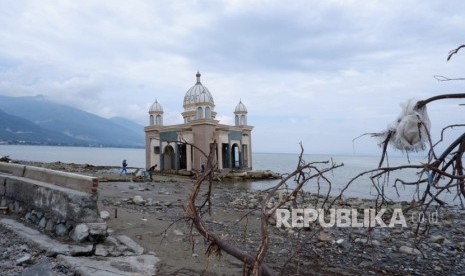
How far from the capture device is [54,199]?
6.27 m

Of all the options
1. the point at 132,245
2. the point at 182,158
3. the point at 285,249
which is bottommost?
the point at 285,249

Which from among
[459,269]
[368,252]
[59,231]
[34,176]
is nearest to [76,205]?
[59,231]

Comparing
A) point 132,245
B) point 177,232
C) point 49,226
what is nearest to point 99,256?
point 132,245

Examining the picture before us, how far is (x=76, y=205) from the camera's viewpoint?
19.1 ft

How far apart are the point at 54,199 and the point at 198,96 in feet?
88.9

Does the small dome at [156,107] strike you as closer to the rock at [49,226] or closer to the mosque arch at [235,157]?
the mosque arch at [235,157]

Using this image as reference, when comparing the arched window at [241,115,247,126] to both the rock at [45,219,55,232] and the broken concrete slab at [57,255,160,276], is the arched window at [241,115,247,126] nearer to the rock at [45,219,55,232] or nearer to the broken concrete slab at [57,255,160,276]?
the rock at [45,219,55,232]

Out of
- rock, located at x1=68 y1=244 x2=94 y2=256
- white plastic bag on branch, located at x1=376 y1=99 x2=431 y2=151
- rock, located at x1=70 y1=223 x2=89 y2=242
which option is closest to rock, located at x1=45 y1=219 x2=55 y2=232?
rock, located at x1=70 y1=223 x2=89 y2=242

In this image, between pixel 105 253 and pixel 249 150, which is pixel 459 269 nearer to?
pixel 105 253

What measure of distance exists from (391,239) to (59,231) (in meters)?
7.34

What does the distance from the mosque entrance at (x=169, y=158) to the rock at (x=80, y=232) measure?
30.5 meters

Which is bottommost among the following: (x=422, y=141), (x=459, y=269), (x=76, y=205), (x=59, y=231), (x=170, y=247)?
(x=459, y=269)

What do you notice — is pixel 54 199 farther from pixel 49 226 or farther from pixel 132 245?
pixel 132 245

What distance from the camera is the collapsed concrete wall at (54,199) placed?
19.1ft
